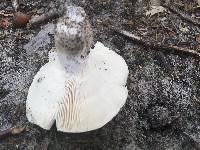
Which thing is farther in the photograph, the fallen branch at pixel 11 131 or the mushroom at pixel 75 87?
the fallen branch at pixel 11 131

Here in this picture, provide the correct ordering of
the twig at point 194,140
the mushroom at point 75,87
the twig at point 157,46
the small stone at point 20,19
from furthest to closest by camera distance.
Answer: the small stone at point 20,19 → the twig at point 157,46 → the twig at point 194,140 → the mushroom at point 75,87

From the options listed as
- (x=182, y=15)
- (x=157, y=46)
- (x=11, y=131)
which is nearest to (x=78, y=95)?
(x=11, y=131)

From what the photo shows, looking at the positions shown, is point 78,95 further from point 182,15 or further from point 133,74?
point 182,15

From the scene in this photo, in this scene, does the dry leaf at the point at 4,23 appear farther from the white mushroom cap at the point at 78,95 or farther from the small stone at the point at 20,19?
the white mushroom cap at the point at 78,95

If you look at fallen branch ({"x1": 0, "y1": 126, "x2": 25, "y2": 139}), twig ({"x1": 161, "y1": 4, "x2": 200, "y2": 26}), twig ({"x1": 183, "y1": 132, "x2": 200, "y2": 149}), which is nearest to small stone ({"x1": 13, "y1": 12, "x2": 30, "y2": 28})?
fallen branch ({"x1": 0, "y1": 126, "x2": 25, "y2": 139})

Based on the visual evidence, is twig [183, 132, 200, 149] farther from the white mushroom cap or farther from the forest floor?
the white mushroom cap

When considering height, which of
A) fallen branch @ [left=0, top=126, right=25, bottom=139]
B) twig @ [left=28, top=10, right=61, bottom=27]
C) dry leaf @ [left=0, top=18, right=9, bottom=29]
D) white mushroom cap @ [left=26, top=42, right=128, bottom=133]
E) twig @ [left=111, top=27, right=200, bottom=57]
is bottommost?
fallen branch @ [left=0, top=126, right=25, bottom=139]

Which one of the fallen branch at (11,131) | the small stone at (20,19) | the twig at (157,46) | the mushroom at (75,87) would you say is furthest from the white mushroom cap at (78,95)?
the small stone at (20,19)
